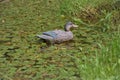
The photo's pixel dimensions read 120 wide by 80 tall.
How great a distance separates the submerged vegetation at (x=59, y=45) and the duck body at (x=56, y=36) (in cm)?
8

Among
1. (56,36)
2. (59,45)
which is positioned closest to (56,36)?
(56,36)

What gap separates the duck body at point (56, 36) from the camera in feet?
18.4

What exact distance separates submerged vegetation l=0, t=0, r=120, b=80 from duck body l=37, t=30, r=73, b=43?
0.27ft

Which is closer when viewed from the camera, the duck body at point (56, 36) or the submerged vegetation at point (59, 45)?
the submerged vegetation at point (59, 45)

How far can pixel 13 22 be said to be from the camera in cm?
686

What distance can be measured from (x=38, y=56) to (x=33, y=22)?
1750 millimetres

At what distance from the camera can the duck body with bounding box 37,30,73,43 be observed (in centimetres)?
559

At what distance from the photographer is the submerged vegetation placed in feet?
13.8

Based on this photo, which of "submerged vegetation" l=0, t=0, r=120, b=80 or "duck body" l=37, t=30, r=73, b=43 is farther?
"duck body" l=37, t=30, r=73, b=43

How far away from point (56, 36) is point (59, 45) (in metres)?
0.15

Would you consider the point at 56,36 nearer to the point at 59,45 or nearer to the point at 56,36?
the point at 56,36

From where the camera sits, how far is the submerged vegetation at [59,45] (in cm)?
422

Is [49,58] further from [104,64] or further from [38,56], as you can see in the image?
[104,64]

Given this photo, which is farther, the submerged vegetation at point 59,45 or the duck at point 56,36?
the duck at point 56,36
